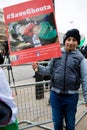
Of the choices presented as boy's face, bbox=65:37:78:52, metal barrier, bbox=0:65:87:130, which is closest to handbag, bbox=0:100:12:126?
boy's face, bbox=65:37:78:52

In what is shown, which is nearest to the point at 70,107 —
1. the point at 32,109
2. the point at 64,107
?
the point at 64,107

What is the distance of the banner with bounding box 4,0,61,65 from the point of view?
2.79 m

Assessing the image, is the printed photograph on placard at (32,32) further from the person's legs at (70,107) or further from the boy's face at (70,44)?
the person's legs at (70,107)

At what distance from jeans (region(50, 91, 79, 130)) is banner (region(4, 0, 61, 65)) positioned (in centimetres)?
67

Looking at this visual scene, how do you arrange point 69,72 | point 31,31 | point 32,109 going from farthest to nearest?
point 32,109, point 69,72, point 31,31

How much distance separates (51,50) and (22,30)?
0.37 m

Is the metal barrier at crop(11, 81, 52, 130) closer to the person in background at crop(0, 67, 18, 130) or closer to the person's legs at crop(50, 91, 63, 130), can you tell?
the person's legs at crop(50, 91, 63, 130)

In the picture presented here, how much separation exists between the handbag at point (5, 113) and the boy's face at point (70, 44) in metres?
1.75

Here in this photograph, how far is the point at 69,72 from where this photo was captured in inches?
128

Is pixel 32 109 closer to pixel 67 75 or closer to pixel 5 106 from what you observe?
pixel 67 75

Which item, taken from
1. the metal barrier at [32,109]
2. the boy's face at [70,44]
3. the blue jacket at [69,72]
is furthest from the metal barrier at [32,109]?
the boy's face at [70,44]

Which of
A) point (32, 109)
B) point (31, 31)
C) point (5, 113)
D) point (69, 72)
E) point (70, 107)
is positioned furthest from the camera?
point (32, 109)

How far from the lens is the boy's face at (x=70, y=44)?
129 inches

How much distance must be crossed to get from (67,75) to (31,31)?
2.45ft
